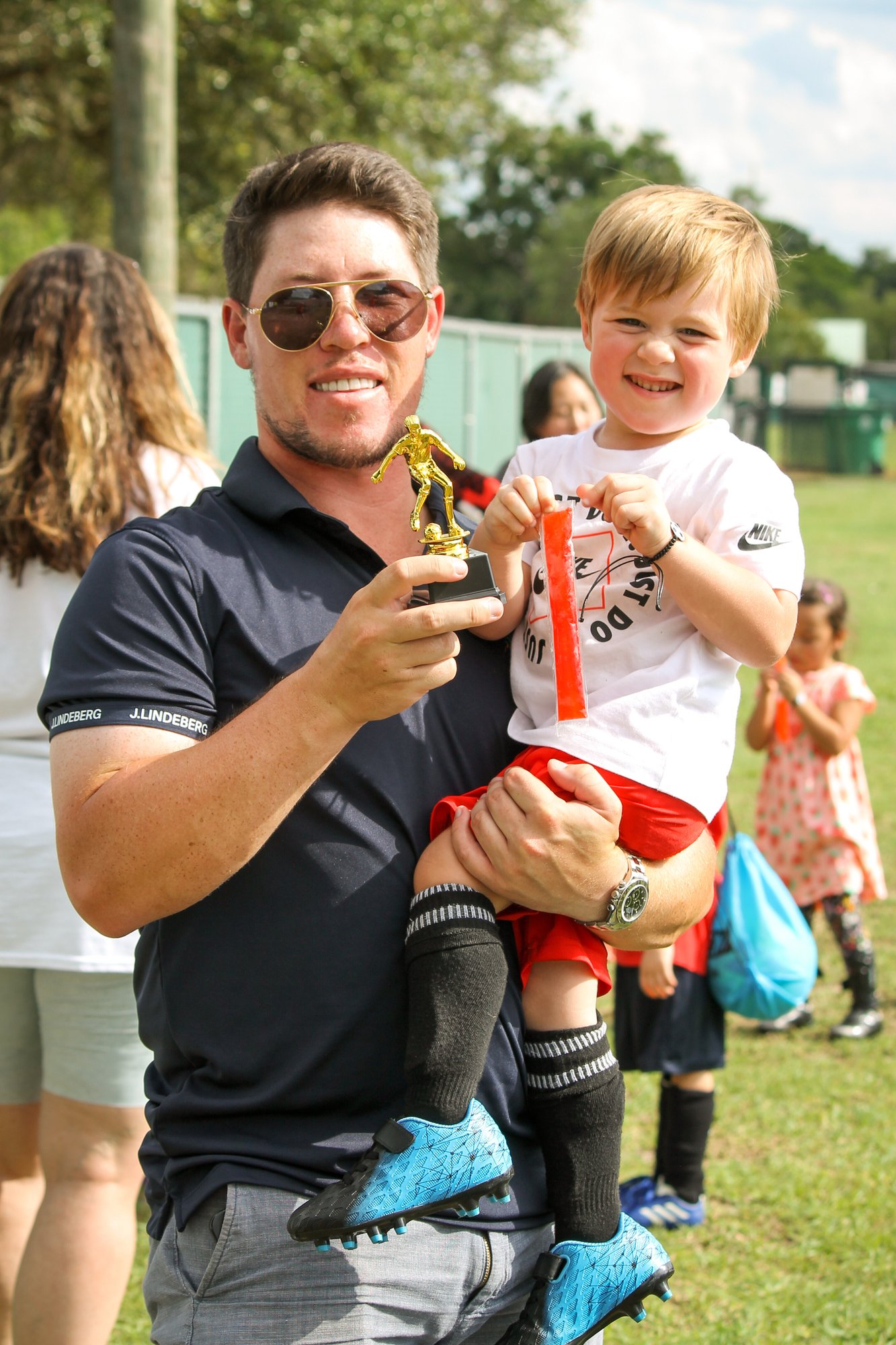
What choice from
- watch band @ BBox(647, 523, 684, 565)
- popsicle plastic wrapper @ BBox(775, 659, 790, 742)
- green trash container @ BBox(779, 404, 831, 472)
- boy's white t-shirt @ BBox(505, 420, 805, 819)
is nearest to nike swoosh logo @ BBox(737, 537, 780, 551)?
boy's white t-shirt @ BBox(505, 420, 805, 819)

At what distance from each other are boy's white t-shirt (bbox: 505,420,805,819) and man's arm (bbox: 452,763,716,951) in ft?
0.32

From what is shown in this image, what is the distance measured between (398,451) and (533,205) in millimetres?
76178

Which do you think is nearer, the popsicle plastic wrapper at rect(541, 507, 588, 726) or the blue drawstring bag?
the popsicle plastic wrapper at rect(541, 507, 588, 726)

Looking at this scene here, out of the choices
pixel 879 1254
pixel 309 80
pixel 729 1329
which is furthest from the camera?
pixel 309 80

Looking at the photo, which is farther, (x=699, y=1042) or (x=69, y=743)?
(x=699, y=1042)

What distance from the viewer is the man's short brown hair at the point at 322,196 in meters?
2.22

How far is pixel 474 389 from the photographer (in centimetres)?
1906

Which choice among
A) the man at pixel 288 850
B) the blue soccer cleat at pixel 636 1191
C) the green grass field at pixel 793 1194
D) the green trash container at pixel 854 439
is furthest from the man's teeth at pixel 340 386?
the green trash container at pixel 854 439

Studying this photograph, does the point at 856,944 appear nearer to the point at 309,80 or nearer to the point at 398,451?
the point at 398,451

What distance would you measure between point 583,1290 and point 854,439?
123ft

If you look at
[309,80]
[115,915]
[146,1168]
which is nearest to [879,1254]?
[146,1168]

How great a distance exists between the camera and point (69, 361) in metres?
3.06

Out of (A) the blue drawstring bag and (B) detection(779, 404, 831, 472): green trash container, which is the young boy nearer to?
(A) the blue drawstring bag

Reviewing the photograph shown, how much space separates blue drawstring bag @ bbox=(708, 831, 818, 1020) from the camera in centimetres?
407
